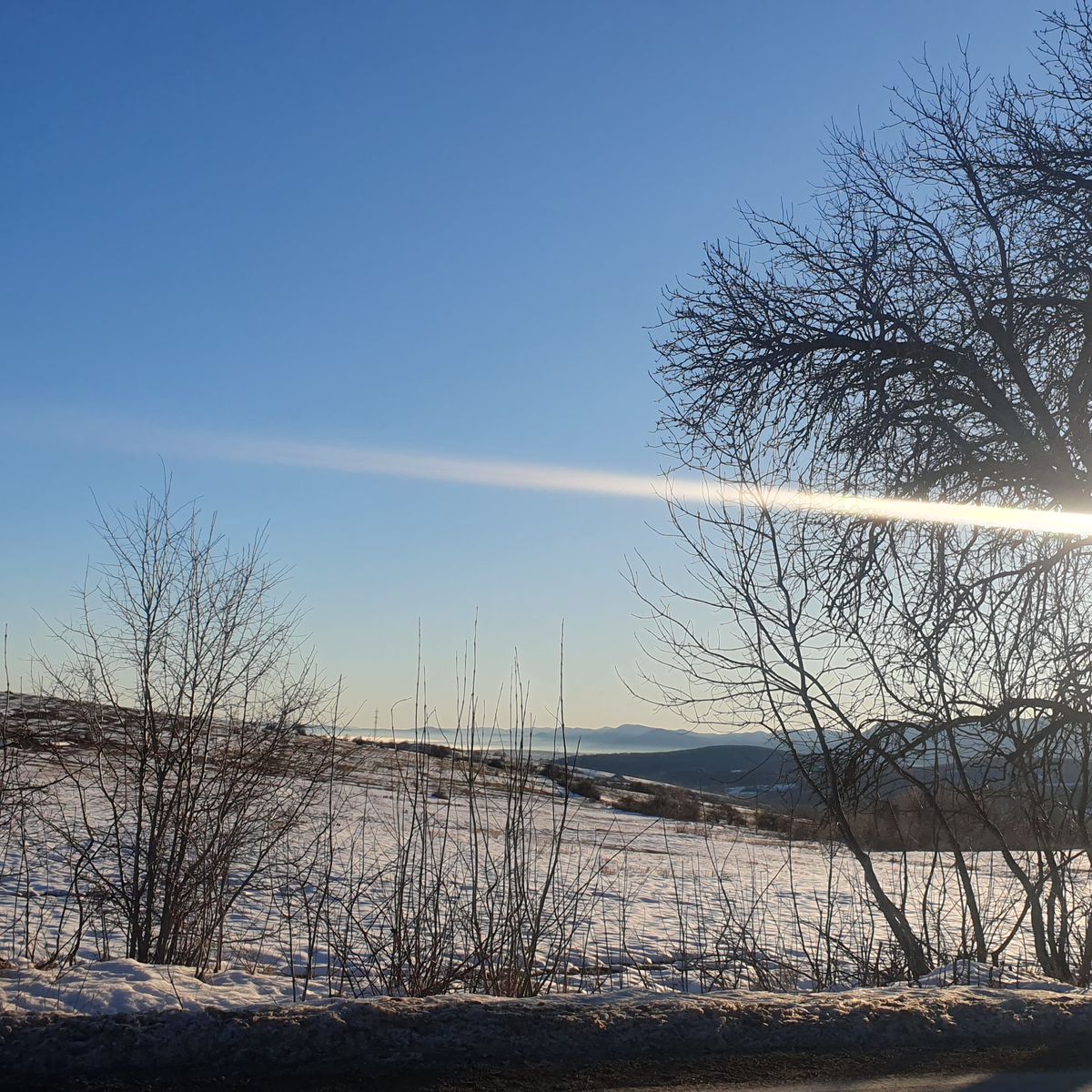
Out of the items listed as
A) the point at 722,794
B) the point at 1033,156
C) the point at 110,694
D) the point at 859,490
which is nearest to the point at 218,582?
the point at 110,694

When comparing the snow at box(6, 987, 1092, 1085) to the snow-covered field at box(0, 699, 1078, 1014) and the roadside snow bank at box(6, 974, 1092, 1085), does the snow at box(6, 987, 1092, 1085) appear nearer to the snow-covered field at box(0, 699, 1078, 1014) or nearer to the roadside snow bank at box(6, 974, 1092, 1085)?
the roadside snow bank at box(6, 974, 1092, 1085)

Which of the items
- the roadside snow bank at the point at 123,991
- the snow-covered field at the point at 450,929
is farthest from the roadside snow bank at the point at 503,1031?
the snow-covered field at the point at 450,929

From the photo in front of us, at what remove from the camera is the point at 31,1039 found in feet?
8.09

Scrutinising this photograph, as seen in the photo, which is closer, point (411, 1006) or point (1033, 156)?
point (411, 1006)

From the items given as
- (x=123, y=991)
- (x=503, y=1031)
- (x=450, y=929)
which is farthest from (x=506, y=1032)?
(x=450, y=929)

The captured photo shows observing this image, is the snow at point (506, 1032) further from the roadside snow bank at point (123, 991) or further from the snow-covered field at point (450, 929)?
the snow-covered field at point (450, 929)

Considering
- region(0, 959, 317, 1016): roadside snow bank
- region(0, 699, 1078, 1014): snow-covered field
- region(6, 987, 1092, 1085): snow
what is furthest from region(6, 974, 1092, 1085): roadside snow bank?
region(0, 699, 1078, 1014): snow-covered field

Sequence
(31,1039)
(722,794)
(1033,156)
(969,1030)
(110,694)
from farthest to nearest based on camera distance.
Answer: (110,694) → (722,794) → (1033,156) → (969,1030) → (31,1039)

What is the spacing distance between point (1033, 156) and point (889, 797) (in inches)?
159

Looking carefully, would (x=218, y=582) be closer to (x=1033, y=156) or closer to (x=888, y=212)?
(x=888, y=212)

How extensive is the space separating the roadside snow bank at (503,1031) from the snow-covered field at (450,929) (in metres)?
0.39

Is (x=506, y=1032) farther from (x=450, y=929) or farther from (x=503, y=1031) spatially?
(x=450, y=929)

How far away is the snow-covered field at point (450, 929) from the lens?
165 inches

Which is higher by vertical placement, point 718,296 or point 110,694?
point 718,296
